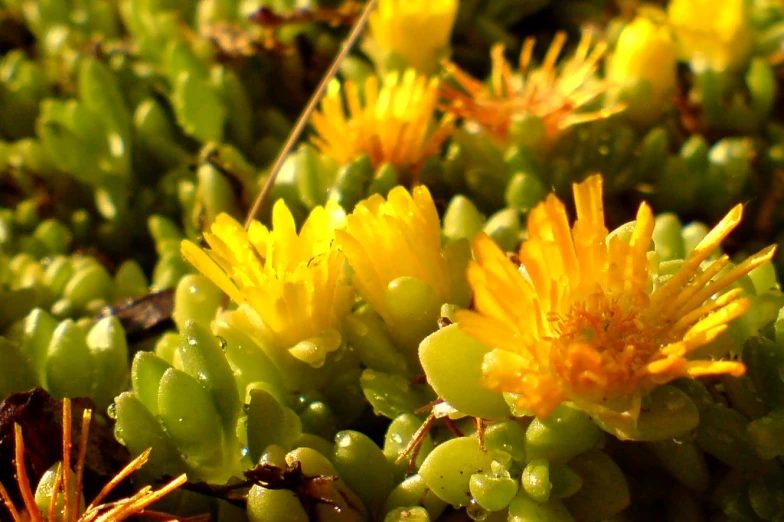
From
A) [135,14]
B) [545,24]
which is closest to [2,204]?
[135,14]

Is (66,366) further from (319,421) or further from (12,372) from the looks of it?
(319,421)

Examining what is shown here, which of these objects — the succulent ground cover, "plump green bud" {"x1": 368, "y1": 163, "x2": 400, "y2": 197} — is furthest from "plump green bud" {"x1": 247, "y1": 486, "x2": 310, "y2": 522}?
"plump green bud" {"x1": 368, "y1": 163, "x2": 400, "y2": 197}

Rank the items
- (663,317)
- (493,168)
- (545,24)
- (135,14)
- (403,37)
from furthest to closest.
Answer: (545,24)
(135,14)
(403,37)
(493,168)
(663,317)

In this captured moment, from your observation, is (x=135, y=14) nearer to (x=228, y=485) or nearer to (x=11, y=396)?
(x=11, y=396)

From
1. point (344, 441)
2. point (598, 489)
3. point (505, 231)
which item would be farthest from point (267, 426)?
point (505, 231)

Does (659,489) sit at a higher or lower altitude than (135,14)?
lower

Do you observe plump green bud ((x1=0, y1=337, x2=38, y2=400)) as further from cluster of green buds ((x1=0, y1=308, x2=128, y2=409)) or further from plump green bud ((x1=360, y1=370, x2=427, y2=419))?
plump green bud ((x1=360, y1=370, x2=427, y2=419))
